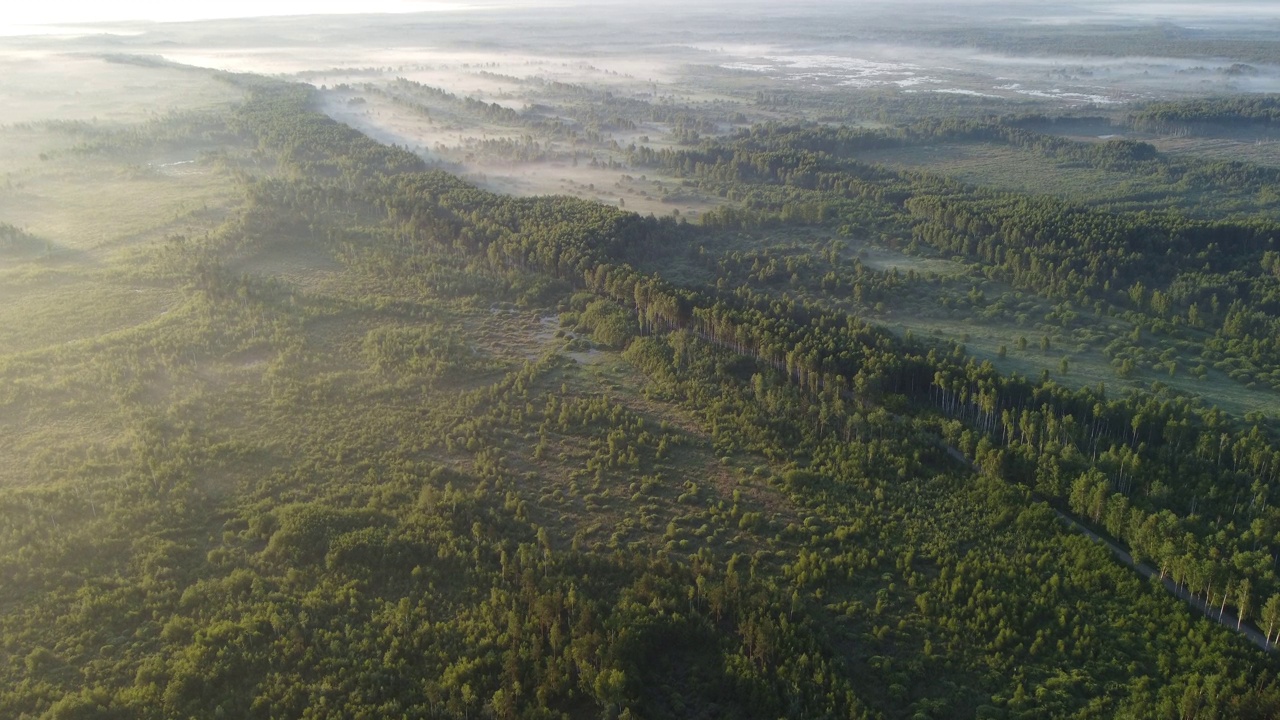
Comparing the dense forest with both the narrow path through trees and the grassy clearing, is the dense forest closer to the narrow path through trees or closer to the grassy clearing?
the narrow path through trees

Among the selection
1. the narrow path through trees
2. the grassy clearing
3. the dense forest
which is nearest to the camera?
the dense forest

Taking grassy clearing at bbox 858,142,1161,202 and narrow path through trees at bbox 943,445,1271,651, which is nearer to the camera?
narrow path through trees at bbox 943,445,1271,651

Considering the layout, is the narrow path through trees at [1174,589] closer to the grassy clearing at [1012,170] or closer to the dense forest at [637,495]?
the dense forest at [637,495]

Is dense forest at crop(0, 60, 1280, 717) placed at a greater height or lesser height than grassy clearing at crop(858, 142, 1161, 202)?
lesser

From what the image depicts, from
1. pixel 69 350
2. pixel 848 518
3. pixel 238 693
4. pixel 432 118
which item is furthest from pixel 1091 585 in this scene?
pixel 432 118

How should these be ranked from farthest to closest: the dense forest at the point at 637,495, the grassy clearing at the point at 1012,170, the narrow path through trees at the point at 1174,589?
the grassy clearing at the point at 1012,170 < the narrow path through trees at the point at 1174,589 < the dense forest at the point at 637,495

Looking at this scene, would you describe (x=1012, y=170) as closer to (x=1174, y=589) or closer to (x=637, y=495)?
(x=1174, y=589)

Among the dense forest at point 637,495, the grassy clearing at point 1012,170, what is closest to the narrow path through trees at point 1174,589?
the dense forest at point 637,495

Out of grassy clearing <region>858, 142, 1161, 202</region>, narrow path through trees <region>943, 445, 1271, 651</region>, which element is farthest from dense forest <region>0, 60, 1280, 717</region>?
grassy clearing <region>858, 142, 1161, 202</region>

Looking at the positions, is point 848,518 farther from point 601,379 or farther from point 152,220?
point 152,220

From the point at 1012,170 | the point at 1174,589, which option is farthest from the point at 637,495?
the point at 1012,170
